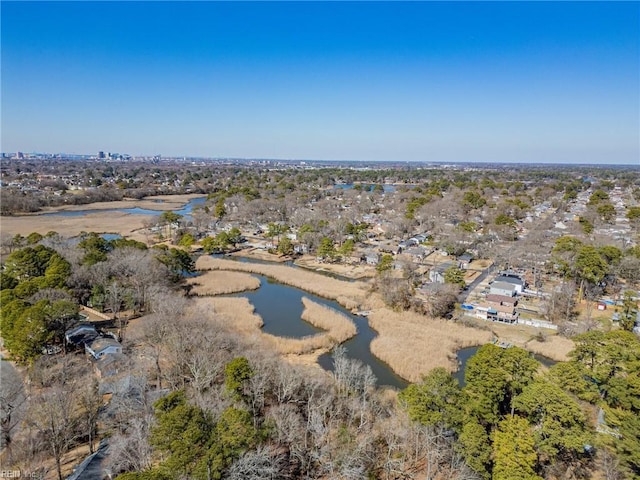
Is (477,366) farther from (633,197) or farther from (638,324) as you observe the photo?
(633,197)

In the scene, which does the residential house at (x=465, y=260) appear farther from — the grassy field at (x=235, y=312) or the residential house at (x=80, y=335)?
the residential house at (x=80, y=335)

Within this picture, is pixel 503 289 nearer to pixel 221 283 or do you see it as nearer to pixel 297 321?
pixel 297 321

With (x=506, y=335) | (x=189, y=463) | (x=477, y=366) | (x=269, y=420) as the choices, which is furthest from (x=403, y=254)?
(x=189, y=463)

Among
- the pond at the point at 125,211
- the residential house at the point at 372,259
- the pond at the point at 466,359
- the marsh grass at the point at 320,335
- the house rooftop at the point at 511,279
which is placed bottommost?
the pond at the point at 466,359

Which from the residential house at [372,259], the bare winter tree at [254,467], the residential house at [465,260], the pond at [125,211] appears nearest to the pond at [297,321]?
the bare winter tree at [254,467]

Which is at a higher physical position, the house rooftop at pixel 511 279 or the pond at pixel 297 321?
the house rooftop at pixel 511 279
